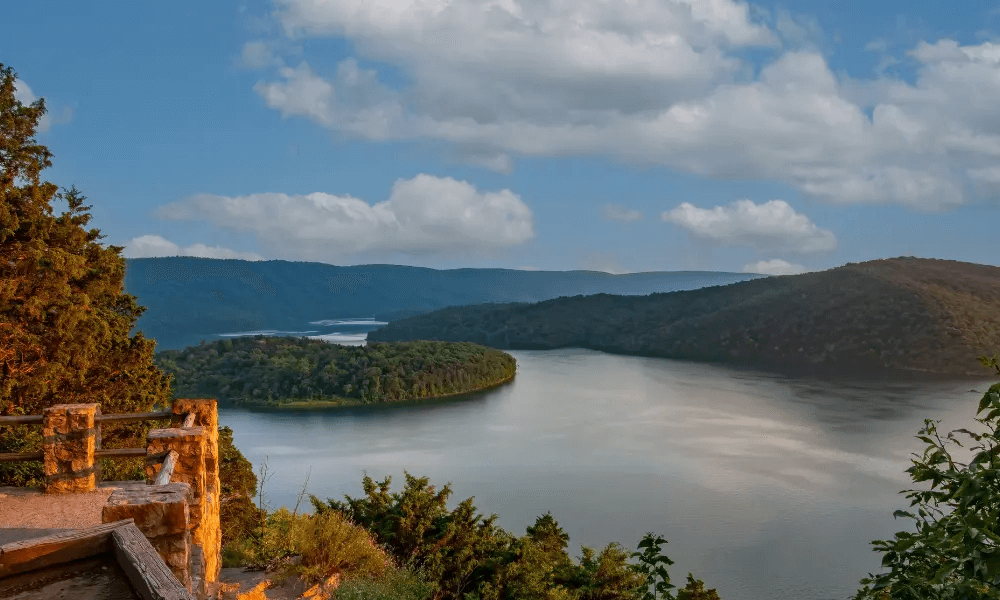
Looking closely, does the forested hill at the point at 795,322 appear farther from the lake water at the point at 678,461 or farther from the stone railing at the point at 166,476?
the stone railing at the point at 166,476

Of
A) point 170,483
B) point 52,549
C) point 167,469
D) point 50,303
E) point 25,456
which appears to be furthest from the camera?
point 50,303

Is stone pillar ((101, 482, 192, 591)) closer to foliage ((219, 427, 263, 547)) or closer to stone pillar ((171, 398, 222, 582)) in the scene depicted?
stone pillar ((171, 398, 222, 582))

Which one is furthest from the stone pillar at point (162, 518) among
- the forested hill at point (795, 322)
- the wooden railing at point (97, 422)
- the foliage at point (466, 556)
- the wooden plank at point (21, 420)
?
the forested hill at point (795, 322)

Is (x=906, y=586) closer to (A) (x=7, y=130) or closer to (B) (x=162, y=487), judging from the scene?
Answer: (B) (x=162, y=487)

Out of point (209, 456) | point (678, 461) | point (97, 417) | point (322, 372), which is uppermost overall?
point (97, 417)

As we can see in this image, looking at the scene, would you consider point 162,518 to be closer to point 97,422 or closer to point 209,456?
point 209,456

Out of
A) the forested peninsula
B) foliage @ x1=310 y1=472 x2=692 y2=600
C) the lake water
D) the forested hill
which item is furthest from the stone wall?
the forested hill

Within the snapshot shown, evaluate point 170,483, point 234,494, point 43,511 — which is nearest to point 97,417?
point 43,511
